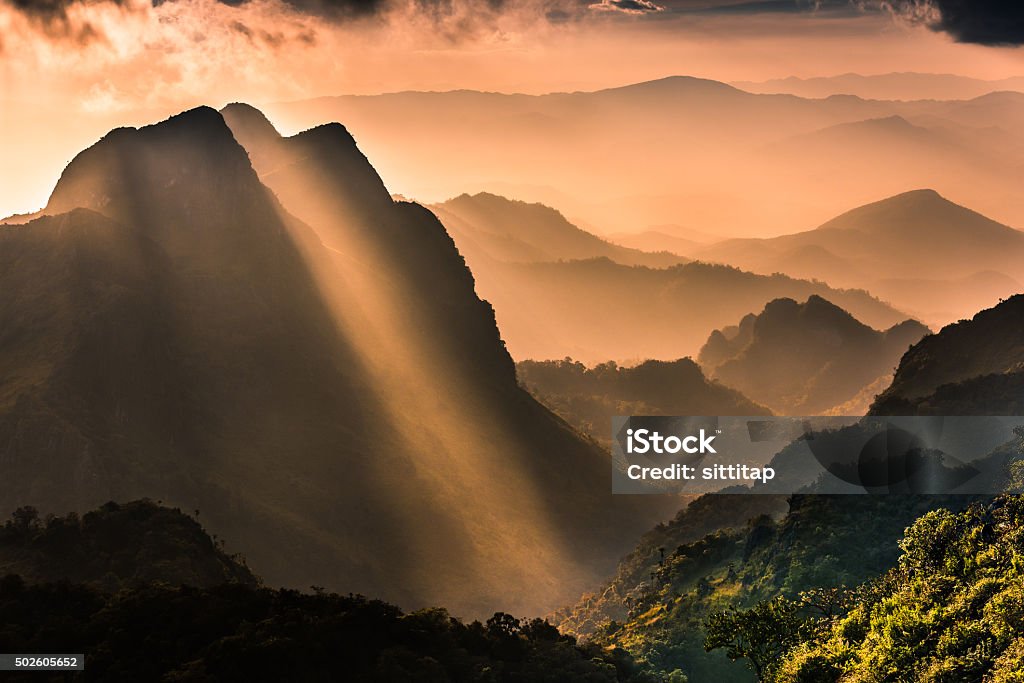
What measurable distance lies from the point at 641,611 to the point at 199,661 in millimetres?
71634

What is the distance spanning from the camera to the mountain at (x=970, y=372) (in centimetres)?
14575

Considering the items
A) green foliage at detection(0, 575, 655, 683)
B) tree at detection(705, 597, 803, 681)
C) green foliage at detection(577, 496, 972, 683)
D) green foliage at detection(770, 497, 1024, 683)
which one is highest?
green foliage at detection(770, 497, 1024, 683)

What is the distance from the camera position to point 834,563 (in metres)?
113

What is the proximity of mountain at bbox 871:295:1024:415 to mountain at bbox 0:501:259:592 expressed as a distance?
295 ft

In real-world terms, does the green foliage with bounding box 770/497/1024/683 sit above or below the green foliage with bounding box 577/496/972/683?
above

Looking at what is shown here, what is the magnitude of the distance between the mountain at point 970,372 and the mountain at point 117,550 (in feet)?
295

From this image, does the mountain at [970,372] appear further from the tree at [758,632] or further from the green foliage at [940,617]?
the tree at [758,632]

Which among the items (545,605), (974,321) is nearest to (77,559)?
(545,605)

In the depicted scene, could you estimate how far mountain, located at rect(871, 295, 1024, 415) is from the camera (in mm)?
145750

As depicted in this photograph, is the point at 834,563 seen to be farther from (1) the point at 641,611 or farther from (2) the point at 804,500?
(1) the point at 641,611

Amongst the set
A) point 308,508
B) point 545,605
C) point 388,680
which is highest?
point 388,680

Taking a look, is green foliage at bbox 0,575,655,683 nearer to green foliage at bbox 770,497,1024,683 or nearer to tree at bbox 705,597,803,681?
tree at bbox 705,597,803,681

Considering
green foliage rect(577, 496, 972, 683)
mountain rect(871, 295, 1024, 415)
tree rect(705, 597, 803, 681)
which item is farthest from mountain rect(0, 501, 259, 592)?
mountain rect(871, 295, 1024, 415)

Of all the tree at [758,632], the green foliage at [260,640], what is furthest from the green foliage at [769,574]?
the green foliage at [260,640]
